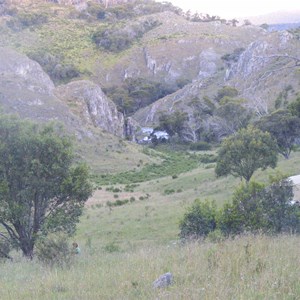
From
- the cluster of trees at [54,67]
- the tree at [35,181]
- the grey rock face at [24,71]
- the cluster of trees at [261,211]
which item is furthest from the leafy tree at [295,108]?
the cluster of trees at [54,67]

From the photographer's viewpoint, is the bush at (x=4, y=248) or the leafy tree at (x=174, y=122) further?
the leafy tree at (x=174, y=122)

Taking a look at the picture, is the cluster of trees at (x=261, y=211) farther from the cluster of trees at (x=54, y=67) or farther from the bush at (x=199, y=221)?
the cluster of trees at (x=54, y=67)

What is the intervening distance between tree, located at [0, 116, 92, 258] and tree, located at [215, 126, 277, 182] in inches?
423

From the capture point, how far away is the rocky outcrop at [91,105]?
59.7 meters

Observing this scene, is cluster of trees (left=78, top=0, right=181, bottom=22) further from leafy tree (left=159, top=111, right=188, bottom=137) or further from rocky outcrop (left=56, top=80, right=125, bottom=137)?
leafy tree (left=159, top=111, right=188, bottom=137)

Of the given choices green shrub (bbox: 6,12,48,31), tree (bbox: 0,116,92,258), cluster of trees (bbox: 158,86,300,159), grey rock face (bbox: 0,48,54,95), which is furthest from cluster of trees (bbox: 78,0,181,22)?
tree (bbox: 0,116,92,258)

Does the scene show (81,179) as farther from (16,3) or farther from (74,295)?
(16,3)

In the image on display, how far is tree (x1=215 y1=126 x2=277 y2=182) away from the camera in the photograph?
21.6 m

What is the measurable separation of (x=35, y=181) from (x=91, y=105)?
50943 millimetres

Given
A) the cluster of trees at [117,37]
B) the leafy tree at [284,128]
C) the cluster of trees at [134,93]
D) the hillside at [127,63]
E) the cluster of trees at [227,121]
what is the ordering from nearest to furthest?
the leafy tree at [284,128], the cluster of trees at [227,121], the hillside at [127,63], the cluster of trees at [134,93], the cluster of trees at [117,37]

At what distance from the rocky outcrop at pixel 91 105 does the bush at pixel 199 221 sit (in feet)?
151

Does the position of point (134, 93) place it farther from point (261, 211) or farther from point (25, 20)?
point (261, 211)

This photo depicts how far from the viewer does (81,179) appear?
12484mm

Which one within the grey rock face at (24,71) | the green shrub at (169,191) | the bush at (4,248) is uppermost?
the grey rock face at (24,71)
